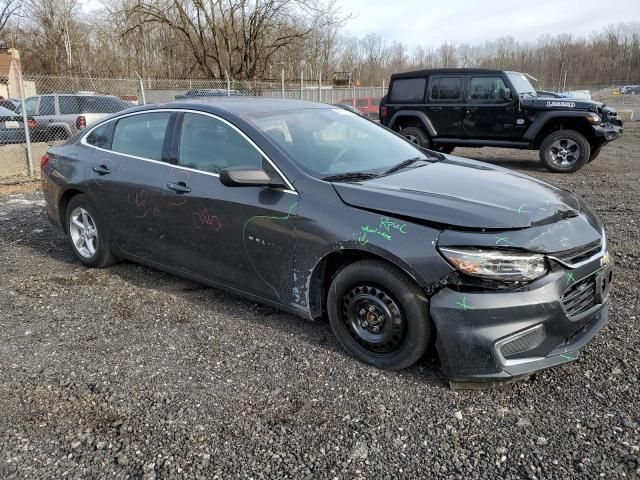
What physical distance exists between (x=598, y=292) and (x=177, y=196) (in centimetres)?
289

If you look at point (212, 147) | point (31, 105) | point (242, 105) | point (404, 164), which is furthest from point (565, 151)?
point (31, 105)

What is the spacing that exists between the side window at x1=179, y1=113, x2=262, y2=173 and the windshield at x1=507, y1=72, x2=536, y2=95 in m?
8.60

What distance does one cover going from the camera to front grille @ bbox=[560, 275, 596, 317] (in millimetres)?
2789

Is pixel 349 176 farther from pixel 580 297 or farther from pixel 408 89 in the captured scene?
pixel 408 89

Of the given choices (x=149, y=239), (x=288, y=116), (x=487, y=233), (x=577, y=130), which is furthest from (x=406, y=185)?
(x=577, y=130)

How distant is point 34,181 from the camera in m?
9.85

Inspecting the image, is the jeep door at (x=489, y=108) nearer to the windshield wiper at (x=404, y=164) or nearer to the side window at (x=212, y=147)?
the windshield wiper at (x=404, y=164)

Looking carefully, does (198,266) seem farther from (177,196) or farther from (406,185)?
(406,185)

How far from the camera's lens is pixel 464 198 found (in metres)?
3.00

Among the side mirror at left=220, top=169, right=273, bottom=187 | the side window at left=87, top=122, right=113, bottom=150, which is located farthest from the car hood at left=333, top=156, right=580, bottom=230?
the side window at left=87, top=122, right=113, bottom=150

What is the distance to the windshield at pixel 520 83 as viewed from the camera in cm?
1071

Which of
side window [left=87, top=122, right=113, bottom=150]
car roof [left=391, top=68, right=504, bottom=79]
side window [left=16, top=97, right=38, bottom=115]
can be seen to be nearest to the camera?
side window [left=87, top=122, right=113, bottom=150]

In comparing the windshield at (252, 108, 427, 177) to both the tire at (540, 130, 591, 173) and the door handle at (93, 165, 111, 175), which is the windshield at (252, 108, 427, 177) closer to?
the door handle at (93, 165, 111, 175)

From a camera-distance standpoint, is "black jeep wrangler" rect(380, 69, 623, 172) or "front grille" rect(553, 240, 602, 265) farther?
"black jeep wrangler" rect(380, 69, 623, 172)
